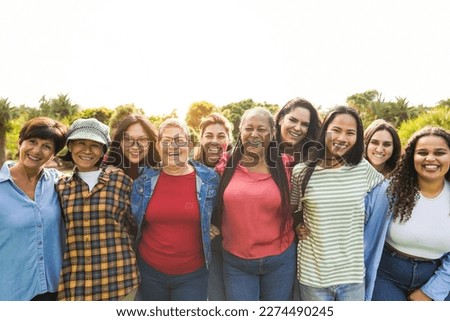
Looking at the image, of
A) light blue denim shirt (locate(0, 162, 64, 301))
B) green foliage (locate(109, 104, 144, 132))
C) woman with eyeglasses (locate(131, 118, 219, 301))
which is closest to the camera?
light blue denim shirt (locate(0, 162, 64, 301))

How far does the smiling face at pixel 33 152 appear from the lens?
296 centimetres

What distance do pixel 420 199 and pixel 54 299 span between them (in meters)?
3.11

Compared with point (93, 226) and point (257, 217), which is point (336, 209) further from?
point (93, 226)

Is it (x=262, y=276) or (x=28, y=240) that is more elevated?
(x=28, y=240)

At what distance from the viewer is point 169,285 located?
3.15 metres

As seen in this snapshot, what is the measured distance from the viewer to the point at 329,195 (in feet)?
9.71

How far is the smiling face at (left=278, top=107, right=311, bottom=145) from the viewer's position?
3680 mm

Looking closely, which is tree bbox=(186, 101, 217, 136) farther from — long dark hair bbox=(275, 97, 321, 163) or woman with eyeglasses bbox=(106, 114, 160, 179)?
woman with eyeglasses bbox=(106, 114, 160, 179)

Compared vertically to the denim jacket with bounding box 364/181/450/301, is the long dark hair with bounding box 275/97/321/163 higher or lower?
higher

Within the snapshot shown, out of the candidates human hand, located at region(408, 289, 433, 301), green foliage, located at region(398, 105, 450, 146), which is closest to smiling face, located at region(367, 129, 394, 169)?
human hand, located at region(408, 289, 433, 301)

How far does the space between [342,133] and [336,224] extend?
728 millimetres

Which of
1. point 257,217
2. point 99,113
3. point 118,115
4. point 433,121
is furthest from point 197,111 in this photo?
point 257,217
